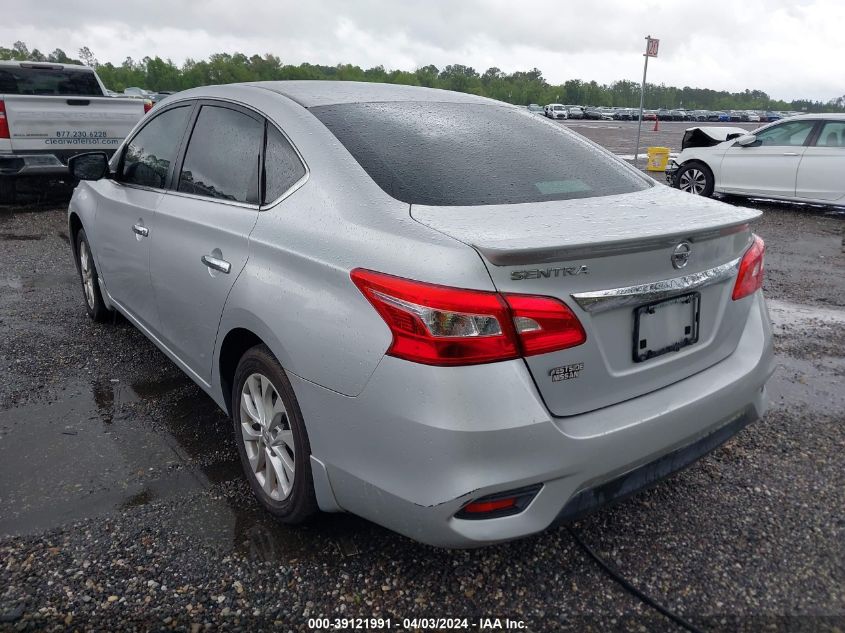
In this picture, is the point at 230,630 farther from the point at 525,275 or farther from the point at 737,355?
the point at 737,355

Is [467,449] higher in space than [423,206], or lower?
lower

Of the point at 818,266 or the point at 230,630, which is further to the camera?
the point at 818,266

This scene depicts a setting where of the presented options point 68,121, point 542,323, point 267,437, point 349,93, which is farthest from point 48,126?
point 542,323

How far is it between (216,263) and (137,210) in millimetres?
1163

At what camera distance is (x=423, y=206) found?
2230 millimetres

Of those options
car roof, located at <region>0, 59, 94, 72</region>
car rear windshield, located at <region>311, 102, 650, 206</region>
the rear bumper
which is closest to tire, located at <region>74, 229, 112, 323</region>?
car rear windshield, located at <region>311, 102, 650, 206</region>

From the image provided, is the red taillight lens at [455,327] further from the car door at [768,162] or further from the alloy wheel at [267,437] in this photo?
the car door at [768,162]

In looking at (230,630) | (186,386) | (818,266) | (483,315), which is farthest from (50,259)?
(818,266)

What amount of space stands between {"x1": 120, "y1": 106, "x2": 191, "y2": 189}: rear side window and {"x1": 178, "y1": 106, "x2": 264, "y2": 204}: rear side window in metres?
0.23

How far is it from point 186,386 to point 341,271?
229 cm

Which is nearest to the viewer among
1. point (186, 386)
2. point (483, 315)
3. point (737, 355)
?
point (483, 315)

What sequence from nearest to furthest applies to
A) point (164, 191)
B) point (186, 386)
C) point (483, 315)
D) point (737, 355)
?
point (483, 315) < point (737, 355) < point (164, 191) < point (186, 386)

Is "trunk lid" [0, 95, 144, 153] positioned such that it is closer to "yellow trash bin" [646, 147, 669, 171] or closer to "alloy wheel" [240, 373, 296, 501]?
"alloy wheel" [240, 373, 296, 501]

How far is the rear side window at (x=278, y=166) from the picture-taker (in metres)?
2.57
